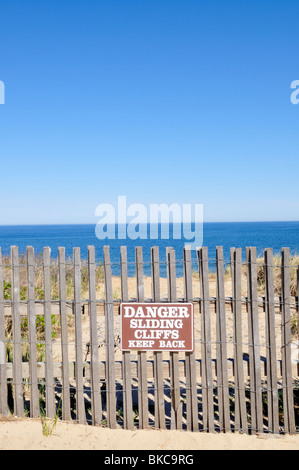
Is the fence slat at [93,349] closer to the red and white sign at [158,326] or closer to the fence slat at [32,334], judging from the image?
the red and white sign at [158,326]

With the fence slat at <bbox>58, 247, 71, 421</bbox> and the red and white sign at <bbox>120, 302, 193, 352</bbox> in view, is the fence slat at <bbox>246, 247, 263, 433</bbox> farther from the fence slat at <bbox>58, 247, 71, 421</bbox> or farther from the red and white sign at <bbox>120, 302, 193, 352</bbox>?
the fence slat at <bbox>58, 247, 71, 421</bbox>

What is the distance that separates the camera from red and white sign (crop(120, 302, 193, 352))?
428 cm

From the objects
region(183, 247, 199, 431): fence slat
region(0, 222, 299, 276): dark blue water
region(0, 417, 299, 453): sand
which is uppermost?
region(183, 247, 199, 431): fence slat

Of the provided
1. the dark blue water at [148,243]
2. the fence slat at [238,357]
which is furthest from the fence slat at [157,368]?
the dark blue water at [148,243]

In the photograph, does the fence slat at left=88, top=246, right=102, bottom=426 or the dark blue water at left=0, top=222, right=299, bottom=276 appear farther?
the dark blue water at left=0, top=222, right=299, bottom=276

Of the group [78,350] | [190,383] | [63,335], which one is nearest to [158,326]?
[190,383]

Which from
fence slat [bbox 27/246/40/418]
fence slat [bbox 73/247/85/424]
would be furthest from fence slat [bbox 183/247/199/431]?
fence slat [bbox 27/246/40/418]

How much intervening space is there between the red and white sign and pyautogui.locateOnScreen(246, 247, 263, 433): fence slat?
0.70m

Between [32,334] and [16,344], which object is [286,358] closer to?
[32,334]

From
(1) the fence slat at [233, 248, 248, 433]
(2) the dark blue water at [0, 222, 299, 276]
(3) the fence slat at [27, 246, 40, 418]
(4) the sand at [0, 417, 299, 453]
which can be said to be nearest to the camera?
(4) the sand at [0, 417, 299, 453]

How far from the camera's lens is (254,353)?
4258mm

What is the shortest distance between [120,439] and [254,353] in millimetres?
1783

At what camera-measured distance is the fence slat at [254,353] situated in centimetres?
425
